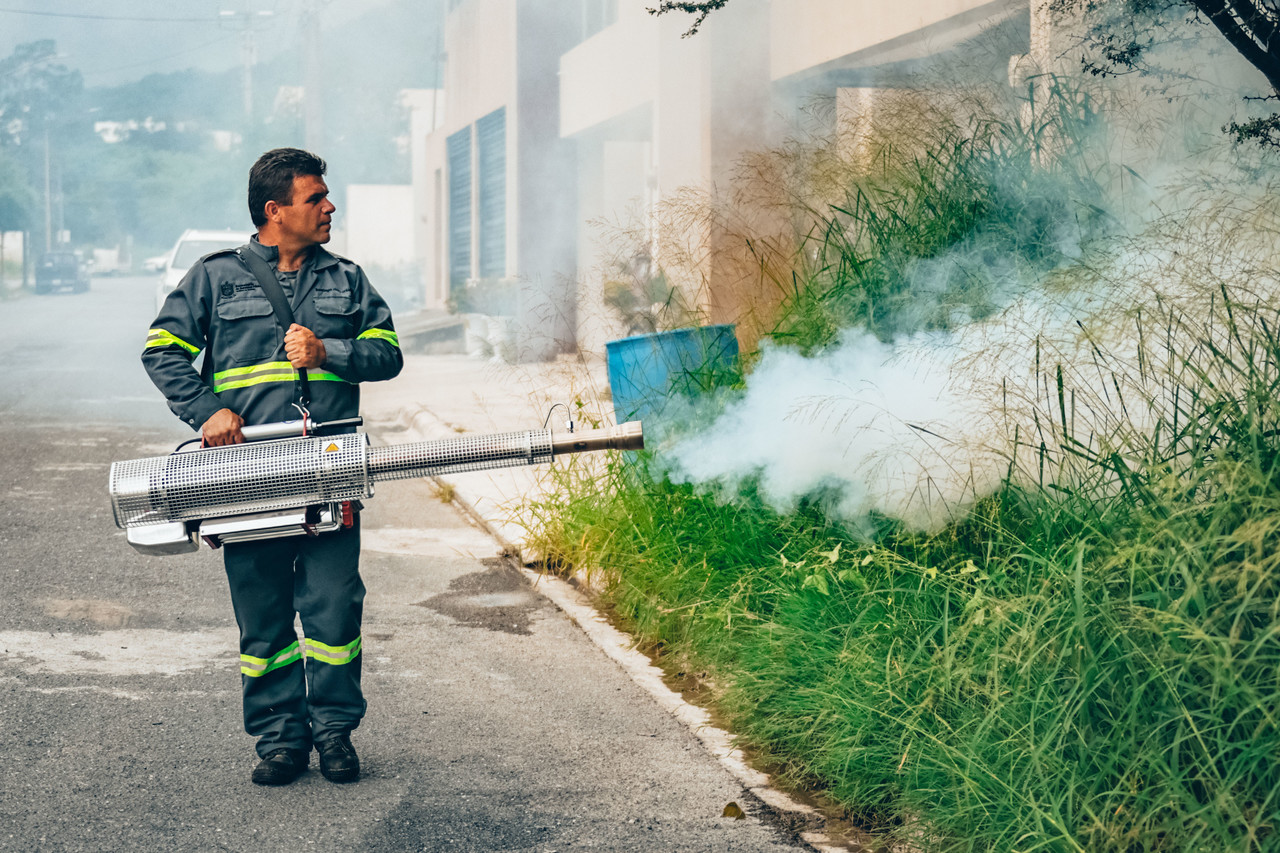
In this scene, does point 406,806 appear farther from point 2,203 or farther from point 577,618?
point 2,203

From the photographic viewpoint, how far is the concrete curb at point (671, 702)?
10.5 feet

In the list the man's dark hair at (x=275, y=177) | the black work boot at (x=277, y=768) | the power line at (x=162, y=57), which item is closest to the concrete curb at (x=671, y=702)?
the black work boot at (x=277, y=768)

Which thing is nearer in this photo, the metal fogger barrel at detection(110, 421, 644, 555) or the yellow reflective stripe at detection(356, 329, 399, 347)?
the metal fogger barrel at detection(110, 421, 644, 555)

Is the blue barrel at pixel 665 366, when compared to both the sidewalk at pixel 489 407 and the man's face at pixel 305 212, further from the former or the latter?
the man's face at pixel 305 212

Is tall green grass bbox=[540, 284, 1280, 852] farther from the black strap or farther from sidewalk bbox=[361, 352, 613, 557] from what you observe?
the black strap

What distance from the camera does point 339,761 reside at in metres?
3.45

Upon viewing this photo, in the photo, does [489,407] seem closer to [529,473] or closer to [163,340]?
[529,473]

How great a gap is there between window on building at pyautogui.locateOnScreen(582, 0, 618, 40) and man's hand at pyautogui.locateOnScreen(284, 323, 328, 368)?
1171cm

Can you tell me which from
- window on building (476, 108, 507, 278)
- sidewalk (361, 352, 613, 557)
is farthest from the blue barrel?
window on building (476, 108, 507, 278)

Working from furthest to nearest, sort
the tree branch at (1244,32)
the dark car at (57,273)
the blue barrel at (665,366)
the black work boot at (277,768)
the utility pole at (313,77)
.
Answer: the dark car at (57,273) → the utility pole at (313,77) → the blue barrel at (665,366) → the tree branch at (1244,32) → the black work boot at (277,768)

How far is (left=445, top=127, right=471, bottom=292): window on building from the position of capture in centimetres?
2302

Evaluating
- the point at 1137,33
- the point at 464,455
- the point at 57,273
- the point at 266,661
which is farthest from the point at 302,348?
the point at 57,273

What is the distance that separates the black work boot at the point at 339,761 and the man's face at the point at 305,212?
1320 mm

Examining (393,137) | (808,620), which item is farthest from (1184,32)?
(393,137)
